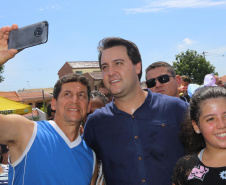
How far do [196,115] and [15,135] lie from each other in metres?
1.65

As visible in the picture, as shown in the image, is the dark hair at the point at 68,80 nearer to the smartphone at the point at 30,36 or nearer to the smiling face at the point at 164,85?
the smartphone at the point at 30,36

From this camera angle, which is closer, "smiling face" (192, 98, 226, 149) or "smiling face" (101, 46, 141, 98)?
"smiling face" (192, 98, 226, 149)

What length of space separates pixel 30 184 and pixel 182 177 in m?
1.34

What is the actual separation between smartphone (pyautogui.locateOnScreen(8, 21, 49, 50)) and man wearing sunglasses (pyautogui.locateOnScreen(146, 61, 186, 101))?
3.20m

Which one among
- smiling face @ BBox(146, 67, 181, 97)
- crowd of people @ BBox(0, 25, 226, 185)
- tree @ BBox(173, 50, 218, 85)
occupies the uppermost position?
tree @ BBox(173, 50, 218, 85)

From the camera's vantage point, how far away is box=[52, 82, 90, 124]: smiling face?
264 centimetres

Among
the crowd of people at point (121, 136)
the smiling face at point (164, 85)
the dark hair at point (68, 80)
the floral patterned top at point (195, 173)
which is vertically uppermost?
the smiling face at point (164, 85)

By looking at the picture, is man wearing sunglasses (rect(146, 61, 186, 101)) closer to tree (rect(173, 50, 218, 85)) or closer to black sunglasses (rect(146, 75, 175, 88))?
black sunglasses (rect(146, 75, 175, 88))

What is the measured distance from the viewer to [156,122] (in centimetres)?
253

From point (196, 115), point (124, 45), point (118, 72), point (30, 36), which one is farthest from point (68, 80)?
point (196, 115)

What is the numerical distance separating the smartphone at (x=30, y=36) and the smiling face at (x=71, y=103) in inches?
41.4

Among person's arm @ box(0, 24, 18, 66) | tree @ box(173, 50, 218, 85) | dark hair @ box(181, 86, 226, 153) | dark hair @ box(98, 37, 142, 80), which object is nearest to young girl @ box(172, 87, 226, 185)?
dark hair @ box(181, 86, 226, 153)

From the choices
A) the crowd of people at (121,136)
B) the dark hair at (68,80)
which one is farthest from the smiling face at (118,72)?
the dark hair at (68,80)

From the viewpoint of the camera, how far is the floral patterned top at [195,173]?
80.4 inches
